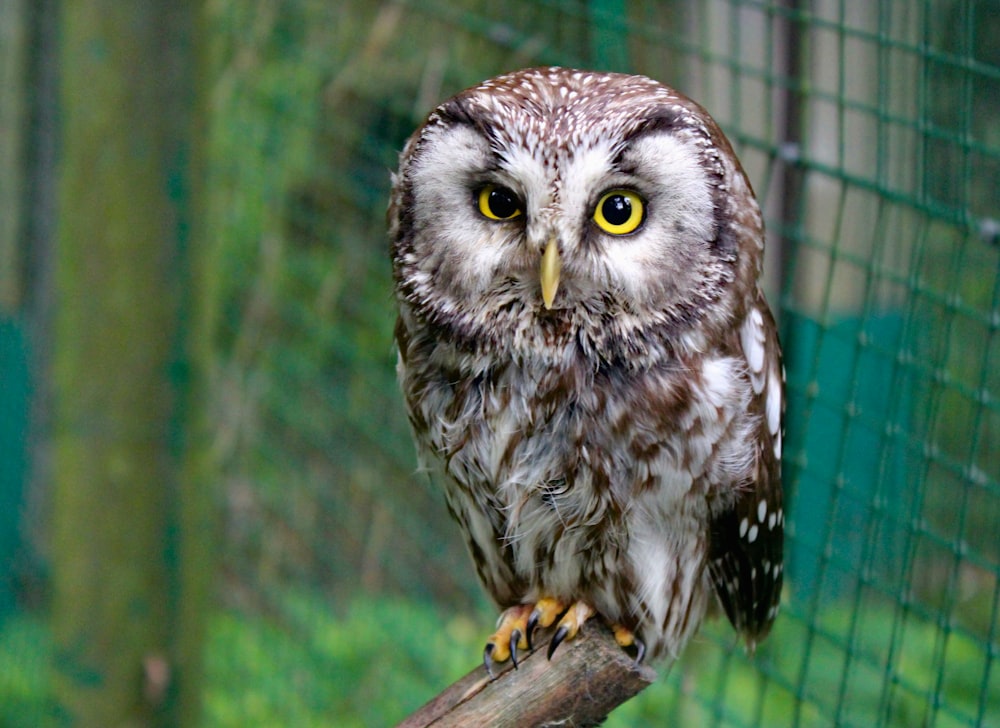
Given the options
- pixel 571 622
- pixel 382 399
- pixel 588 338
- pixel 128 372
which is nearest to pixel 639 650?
pixel 571 622

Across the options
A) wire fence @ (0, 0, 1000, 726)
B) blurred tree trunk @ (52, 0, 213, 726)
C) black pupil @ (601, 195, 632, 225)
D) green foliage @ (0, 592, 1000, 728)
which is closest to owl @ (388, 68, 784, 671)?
black pupil @ (601, 195, 632, 225)

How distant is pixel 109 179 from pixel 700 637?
1615 mm

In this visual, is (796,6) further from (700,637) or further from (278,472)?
(278,472)

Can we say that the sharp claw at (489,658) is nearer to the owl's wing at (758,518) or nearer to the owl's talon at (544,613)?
the owl's talon at (544,613)

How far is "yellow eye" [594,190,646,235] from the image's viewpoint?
1549 millimetres

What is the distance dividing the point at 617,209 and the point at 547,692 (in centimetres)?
69

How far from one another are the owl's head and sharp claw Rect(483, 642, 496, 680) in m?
0.48

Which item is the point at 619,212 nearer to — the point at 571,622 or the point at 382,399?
the point at 571,622

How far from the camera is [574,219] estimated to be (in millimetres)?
1503

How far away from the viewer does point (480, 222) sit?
1598mm

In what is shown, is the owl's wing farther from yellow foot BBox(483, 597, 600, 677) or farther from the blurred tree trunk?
the blurred tree trunk

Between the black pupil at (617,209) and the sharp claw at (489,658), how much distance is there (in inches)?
26.9

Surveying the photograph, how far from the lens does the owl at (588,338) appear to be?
153cm

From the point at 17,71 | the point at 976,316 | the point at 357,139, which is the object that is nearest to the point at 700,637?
the point at 976,316
